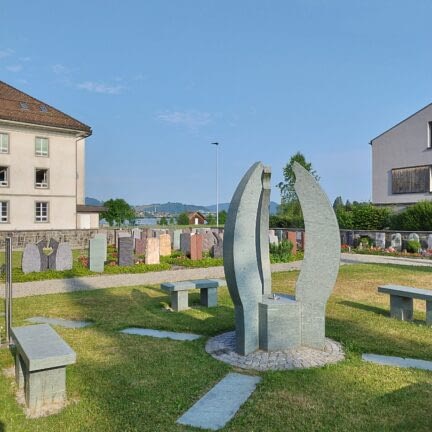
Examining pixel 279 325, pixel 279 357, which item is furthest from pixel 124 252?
pixel 279 357

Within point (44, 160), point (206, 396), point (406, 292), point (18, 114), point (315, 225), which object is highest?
point (18, 114)

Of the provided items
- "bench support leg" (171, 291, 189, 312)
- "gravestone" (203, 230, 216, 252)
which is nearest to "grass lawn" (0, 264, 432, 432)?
"bench support leg" (171, 291, 189, 312)

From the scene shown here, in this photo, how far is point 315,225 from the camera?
19.2 ft

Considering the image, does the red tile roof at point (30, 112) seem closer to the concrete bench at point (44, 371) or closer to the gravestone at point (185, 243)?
the gravestone at point (185, 243)

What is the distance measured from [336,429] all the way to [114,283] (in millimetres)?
9460

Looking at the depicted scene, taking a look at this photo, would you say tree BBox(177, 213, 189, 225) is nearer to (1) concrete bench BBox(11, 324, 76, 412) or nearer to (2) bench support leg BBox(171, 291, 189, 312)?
(2) bench support leg BBox(171, 291, 189, 312)

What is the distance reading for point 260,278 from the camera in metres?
→ 6.05

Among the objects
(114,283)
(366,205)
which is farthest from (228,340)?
(366,205)

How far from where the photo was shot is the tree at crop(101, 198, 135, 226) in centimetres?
6134

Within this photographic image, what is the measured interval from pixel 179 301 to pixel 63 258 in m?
7.10

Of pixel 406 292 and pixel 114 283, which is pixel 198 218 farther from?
pixel 406 292

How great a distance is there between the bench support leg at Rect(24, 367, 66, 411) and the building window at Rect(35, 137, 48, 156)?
1133 inches

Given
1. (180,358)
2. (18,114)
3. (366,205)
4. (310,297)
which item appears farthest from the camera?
(18,114)

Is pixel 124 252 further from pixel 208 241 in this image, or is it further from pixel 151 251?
pixel 208 241
